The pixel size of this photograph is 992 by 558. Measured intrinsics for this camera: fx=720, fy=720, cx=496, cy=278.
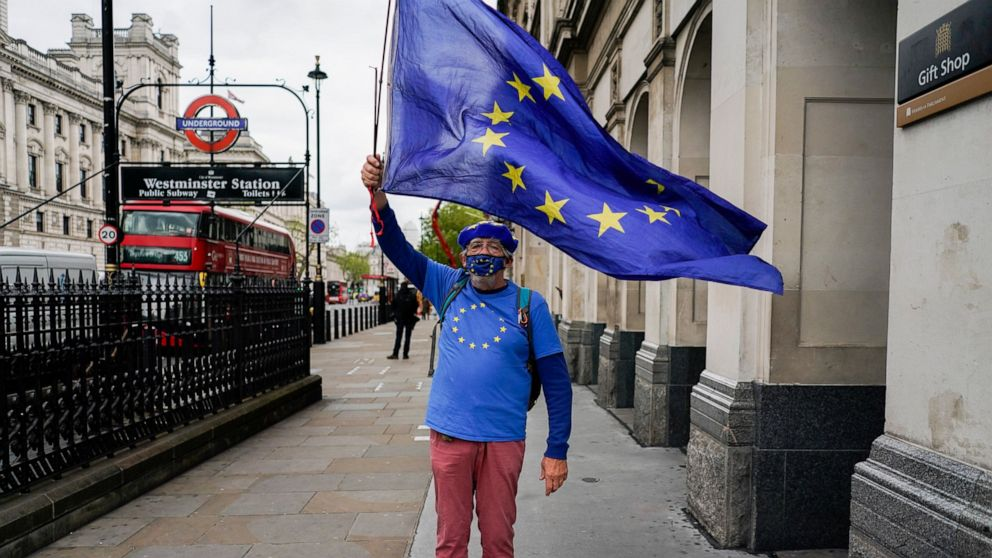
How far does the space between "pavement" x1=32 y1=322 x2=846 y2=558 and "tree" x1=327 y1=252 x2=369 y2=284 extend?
453 ft

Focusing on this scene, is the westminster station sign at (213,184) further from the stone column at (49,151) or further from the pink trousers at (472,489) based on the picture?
the stone column at (49,151)

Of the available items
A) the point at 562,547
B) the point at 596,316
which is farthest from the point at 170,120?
the point at 562,547

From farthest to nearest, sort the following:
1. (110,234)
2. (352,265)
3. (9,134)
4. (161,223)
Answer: (352,265) → (9,134) → (161,223) → (110,234)

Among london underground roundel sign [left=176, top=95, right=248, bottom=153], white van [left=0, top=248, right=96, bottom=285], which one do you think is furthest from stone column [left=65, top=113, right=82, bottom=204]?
white van [left=0, top=248, right=96, bottom=285]

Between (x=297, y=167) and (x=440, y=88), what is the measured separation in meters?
12.1

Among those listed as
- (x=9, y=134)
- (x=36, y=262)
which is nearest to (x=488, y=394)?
(x=36, y=262)

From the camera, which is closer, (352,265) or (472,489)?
(472,489)

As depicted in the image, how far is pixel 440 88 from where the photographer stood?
139 inches

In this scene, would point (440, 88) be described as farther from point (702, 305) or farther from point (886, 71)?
point (702, 305)

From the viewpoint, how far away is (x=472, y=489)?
3320mm

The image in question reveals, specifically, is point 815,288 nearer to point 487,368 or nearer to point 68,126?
point 487,368

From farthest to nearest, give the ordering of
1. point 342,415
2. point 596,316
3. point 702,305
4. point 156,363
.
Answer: point 596,316 < point 342,415 < point 702,305 < point 156,363

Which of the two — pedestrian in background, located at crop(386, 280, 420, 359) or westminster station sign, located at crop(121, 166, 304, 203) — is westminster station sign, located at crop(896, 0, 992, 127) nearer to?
westminster station sign, located at crop(121, 166, 304, 203)

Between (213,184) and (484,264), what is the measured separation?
13.0 m
